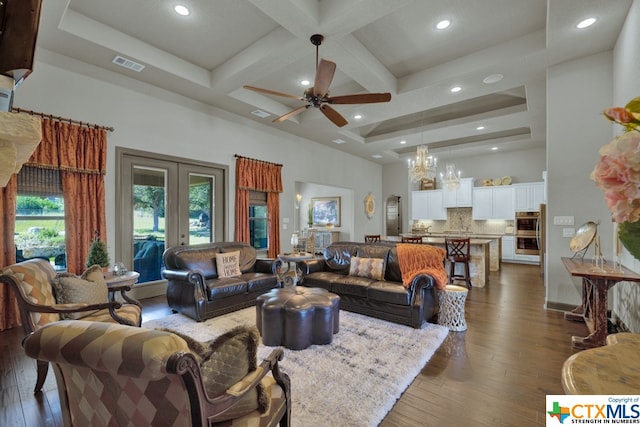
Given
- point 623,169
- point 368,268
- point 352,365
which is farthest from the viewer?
point 368,268

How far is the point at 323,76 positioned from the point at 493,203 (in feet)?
24.9

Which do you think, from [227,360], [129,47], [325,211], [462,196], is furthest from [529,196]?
[129,47]

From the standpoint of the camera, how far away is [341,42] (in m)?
3.48

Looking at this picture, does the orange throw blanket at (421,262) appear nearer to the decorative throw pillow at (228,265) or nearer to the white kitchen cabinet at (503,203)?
the decorative throw pillow at (228,265)

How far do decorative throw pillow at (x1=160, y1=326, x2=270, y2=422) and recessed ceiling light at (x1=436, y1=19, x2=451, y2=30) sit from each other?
3942 mm

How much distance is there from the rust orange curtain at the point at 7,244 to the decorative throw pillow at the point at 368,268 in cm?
411

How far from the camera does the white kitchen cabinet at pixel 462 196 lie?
8.95 meters

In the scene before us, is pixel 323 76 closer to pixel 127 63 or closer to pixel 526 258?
pixel 127 63

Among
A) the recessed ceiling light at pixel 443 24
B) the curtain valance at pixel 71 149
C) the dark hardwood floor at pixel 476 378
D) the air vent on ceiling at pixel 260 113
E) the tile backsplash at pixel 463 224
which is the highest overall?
the recessed ceiling light at pixel 443 24

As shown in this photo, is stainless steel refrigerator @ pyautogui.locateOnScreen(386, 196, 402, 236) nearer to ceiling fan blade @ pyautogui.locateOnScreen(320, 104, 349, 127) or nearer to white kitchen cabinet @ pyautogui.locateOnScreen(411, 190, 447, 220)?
white kitchen cabinet @ pyautogui.locateOnScreen(411, 190, 447, 220)

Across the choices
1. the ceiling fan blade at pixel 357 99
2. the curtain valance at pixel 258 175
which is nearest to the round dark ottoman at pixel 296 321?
the ceiling fan blade at pixel 357 99

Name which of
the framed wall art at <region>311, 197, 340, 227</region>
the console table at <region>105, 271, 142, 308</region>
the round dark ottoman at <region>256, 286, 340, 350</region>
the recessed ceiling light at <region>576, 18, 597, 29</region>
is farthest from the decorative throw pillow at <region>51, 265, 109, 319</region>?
the framed wall art at <region>311, 197, 340, 227</region>

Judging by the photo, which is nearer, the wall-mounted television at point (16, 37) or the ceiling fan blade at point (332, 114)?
the wall-mounted television at point (16, 37)

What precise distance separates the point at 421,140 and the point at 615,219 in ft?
24.5
